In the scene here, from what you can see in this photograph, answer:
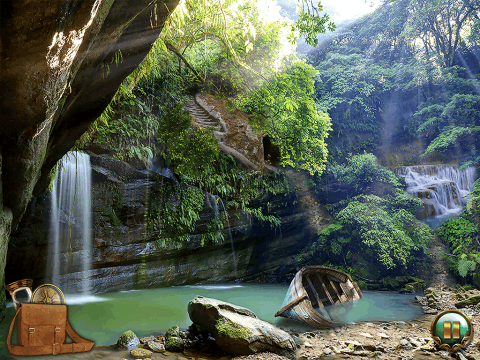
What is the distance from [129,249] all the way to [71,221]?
1.86 meters

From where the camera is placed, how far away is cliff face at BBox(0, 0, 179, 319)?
191cm

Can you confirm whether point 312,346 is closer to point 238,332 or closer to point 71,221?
point 238,332

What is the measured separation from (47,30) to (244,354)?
4340mm

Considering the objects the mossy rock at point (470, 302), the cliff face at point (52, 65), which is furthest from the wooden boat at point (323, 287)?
the cliff face at point (52, 65)

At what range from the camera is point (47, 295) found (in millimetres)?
2500

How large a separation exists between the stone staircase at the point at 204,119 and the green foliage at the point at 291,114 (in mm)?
1397

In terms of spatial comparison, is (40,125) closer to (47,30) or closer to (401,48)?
(47,30)

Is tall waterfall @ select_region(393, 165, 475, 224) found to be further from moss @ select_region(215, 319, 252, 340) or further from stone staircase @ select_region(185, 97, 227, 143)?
moss @ select_region(215, 319, 252, 340)

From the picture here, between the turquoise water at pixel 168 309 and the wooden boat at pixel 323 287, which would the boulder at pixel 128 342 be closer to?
the turquoise water at pixel 168 309

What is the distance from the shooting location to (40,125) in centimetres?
268

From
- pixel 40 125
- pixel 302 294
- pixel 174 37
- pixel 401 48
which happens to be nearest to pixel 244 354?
pixel 302 294

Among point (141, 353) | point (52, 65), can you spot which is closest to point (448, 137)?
point (141, 353)

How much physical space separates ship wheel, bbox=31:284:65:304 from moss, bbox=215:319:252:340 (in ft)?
7.57

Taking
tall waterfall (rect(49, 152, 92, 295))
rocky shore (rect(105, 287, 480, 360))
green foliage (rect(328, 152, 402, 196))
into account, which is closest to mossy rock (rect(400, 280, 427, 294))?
green foliage (rect(328, 152, 402, 196))
